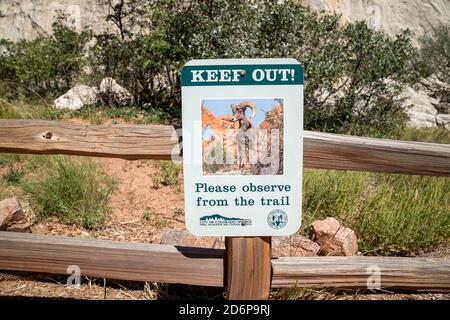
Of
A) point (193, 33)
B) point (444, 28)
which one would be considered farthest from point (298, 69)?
point (444, 28)

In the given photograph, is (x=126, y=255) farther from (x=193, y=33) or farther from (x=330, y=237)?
(x=193, y=33)

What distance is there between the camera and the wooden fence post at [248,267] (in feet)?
7.30

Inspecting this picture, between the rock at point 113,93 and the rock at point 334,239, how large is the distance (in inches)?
236

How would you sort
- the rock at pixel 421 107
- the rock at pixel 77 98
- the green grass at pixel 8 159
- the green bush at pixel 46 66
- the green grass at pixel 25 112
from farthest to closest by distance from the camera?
the rock at pixel 421 107 < the green bush at pixel 46 66 < the rock at pixel 77 98 < the green grass at pixel 25 112 < the green grass at pixel 8 159

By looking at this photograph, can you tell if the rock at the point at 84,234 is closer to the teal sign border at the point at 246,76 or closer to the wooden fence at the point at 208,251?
the wooden fence at the point at 208,251

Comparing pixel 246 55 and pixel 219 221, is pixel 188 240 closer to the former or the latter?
pixel 219 221

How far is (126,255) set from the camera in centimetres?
243

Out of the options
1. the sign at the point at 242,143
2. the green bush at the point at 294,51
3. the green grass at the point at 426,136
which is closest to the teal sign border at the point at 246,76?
the sign at the point at 242,143

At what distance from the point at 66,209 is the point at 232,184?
2.11m

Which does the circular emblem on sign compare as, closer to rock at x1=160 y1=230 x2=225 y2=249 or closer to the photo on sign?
the photo on sign

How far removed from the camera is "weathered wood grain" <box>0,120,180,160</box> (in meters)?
2.31

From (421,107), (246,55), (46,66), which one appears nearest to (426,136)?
(246,55)

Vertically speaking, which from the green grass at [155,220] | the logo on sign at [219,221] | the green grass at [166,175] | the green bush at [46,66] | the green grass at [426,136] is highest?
the green bush at [46,66]

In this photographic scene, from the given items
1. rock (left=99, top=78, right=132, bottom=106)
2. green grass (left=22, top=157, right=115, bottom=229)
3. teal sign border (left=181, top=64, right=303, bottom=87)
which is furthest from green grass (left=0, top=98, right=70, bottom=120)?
teal sign border (left=181, top=64, right=303, bottom=87)
